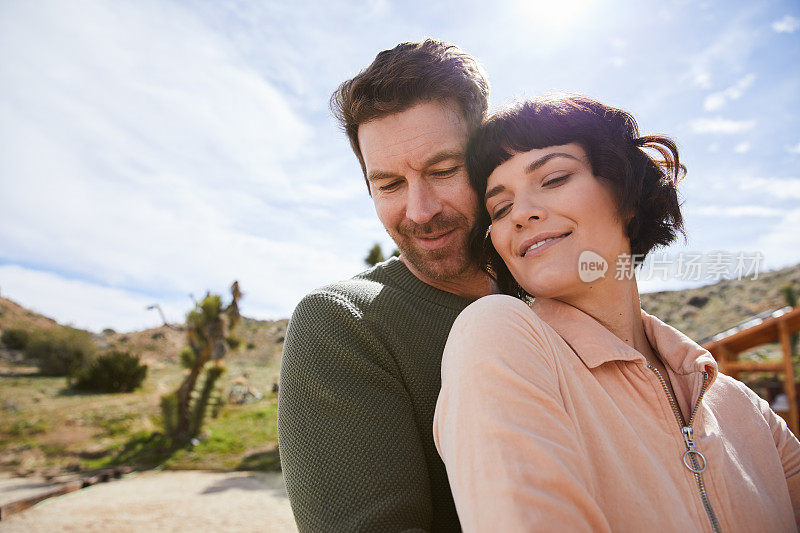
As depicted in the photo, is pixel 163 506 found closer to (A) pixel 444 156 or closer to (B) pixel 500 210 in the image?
(A) pixel 444 156

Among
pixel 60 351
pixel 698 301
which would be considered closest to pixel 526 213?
pixel 60 351

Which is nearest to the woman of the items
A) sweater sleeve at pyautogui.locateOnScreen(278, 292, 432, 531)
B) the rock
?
sweater sleeve at pyautogui.locateOnScreen(278, 292, 432, 531)

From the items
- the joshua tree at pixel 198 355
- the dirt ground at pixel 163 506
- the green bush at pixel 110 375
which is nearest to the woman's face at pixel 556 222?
the dirt ground at pixel 163 506

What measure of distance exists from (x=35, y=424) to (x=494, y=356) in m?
19.1

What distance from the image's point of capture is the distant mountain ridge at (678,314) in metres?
23.0

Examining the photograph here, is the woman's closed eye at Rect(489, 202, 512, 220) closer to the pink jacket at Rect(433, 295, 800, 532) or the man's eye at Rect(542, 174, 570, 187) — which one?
the man's eye at Rect(542, 174, 570, 187)

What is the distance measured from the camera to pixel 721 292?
27891 mm

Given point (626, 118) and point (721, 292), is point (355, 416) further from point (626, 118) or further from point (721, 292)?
point (721, 292)

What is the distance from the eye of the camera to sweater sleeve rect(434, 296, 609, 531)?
33.3 inches

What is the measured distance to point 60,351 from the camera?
24.5 metres

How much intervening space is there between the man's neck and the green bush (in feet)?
74.7

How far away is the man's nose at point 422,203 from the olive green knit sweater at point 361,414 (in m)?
0.50

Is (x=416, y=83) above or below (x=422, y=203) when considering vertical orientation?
above

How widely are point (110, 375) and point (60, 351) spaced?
6.38m
